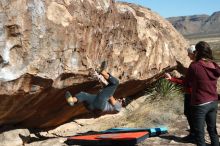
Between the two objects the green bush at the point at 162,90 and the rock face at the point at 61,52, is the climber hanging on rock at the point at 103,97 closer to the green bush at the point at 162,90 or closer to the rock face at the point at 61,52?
the rock face at the point at 61,52

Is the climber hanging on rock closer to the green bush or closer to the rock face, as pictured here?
the rock face

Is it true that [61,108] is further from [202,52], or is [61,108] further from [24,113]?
[202,52]

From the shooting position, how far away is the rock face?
21.9 ft

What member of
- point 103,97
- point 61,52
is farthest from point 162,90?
point 103,97

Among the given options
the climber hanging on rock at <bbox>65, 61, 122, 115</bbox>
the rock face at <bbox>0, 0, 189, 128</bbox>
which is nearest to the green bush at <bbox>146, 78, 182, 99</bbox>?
the rock face at <bbox>0, 0, 189, 128</bbox>

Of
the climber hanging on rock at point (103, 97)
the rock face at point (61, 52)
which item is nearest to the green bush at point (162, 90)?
the rock face at point (61, 52)

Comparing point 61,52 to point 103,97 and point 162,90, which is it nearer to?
point 103,97

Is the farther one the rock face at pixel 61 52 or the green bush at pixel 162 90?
the green bush at pixel 162 90

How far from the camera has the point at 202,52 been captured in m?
6.11

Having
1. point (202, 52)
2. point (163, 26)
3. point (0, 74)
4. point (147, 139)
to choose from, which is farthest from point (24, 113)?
point (163, 26)

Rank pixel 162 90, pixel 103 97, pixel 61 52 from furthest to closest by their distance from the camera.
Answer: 1. pixel 162 90
2. pixel 61 52
3. pixel 103 97

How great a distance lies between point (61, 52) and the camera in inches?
285

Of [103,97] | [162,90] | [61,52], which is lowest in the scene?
[162,90]

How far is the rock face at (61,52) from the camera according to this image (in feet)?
21.9
